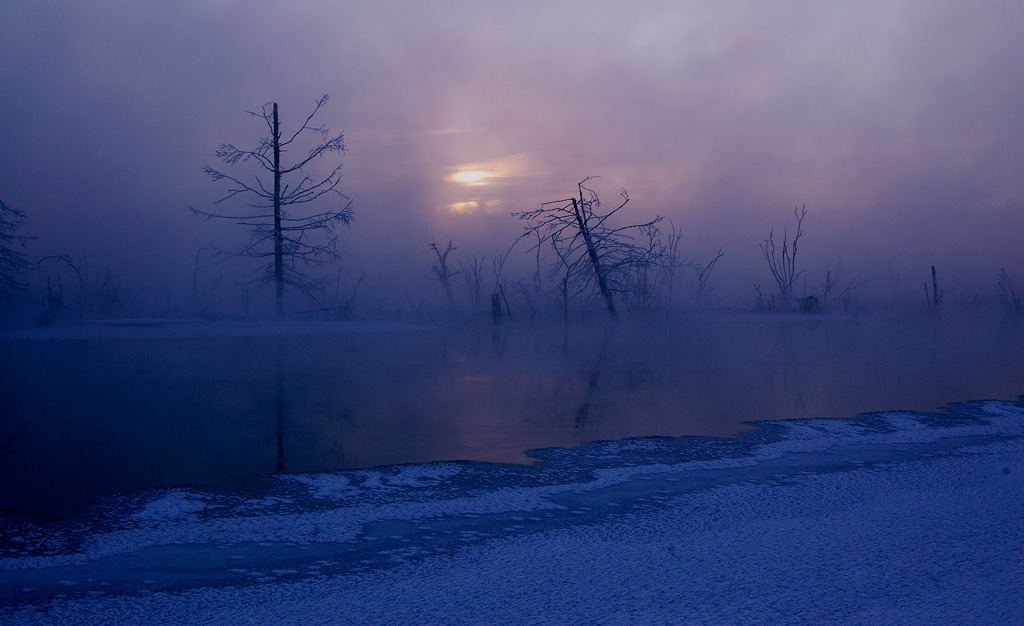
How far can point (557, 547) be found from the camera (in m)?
3.39

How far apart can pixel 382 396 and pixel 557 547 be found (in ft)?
15.4

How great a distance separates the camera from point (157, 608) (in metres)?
2.74

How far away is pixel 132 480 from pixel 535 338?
12.6 metres

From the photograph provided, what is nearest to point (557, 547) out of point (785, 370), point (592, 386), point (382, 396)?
point (382, 396)

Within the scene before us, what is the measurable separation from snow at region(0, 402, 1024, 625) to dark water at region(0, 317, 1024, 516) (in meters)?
0.64

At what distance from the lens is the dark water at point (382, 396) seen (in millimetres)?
5101

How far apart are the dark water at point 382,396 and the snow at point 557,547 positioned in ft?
2.10

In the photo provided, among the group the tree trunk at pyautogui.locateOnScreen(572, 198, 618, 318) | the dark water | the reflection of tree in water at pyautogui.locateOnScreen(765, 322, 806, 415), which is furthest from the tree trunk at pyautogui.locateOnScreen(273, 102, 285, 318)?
the reflection of tree in water at pyautogui.locateOnScreen(765, 322, 806, 415)

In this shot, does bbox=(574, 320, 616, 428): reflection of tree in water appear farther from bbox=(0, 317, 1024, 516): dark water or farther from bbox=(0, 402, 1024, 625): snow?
bbox=(0, 402, 1024, 625): snow

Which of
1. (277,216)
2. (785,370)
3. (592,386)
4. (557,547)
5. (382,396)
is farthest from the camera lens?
(277,216)

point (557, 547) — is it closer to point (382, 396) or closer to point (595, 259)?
point (382, 396)

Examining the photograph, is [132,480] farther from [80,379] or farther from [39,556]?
[80,379]

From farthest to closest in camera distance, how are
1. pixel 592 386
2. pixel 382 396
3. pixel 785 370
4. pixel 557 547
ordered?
pixel 785 370
pixel 592 386
pixel 382 396
pixel 557 547

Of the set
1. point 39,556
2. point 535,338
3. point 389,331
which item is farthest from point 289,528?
point 389,331
